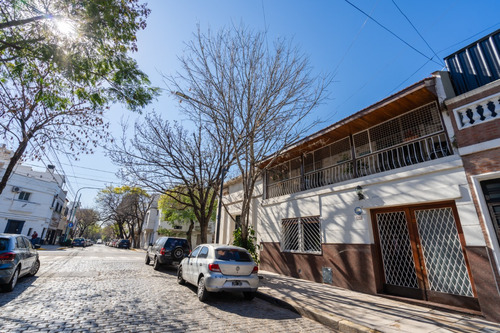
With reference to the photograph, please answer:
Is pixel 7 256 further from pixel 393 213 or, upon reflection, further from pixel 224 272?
pixel 393 213

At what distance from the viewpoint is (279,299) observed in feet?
21.4

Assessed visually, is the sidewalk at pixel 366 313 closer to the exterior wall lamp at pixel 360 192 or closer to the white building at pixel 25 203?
the exterior wall lamp at pixel 360 192

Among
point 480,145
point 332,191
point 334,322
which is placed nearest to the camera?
point 334,322

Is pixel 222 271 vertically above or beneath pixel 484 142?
beneath

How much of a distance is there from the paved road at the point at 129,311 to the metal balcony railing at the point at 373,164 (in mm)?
5469

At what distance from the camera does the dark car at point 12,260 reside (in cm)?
612

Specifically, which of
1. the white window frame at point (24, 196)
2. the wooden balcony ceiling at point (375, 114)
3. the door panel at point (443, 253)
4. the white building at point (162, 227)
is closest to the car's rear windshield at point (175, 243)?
the wooden balcony ceiling at point (375, 114)

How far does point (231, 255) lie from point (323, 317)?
9.31 feet

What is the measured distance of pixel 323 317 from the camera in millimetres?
5129

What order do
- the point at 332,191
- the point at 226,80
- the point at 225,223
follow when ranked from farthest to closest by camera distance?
the point at 225,223 < the point at 226,80 < the point at 332,191

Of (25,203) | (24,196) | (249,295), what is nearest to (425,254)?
(249,295)

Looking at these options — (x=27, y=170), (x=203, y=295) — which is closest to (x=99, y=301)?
(x=203, y=295)

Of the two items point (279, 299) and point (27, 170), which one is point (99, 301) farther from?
point (27, 170)

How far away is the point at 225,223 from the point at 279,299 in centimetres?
1037
